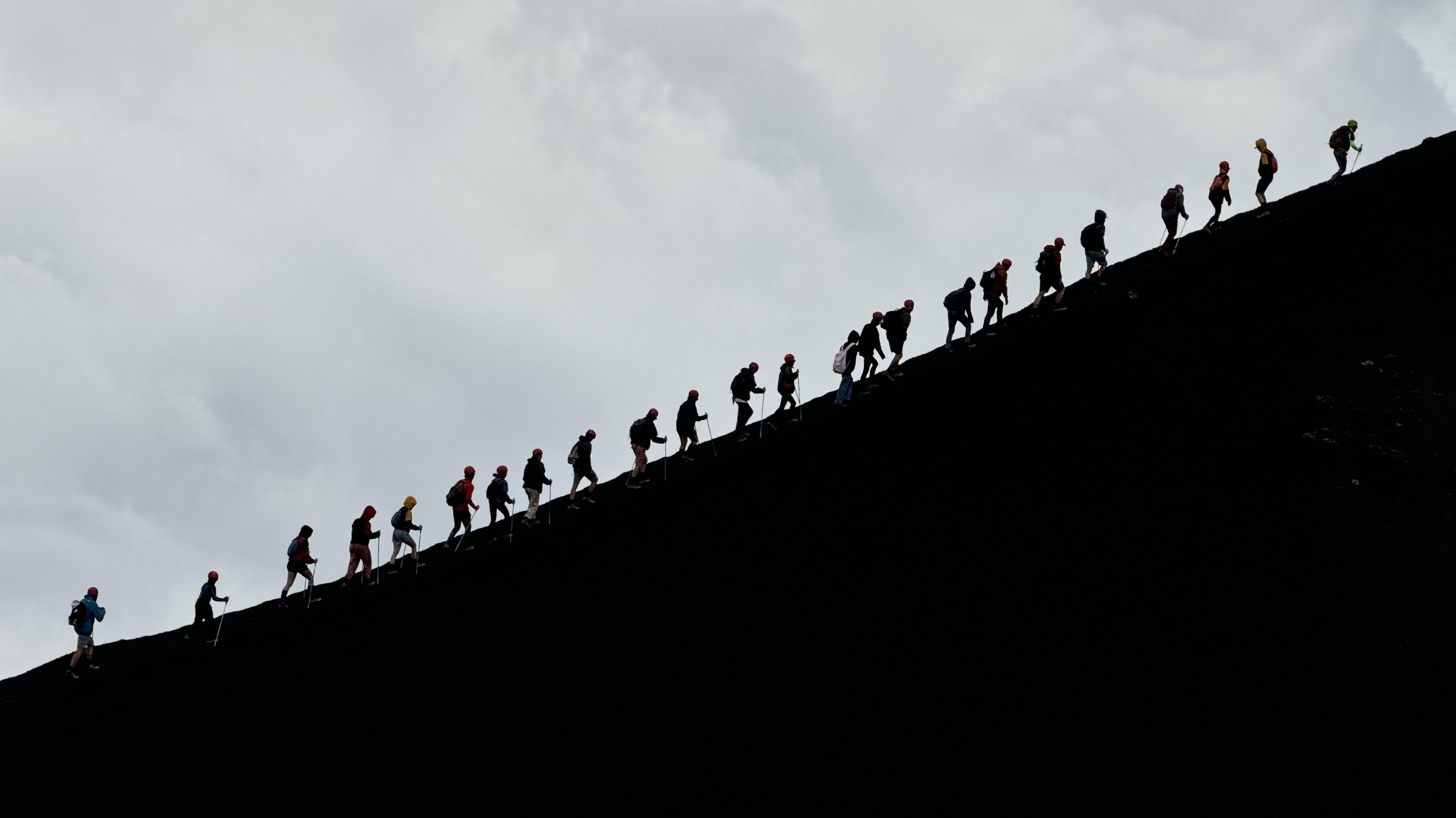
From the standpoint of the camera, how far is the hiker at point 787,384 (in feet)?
A: 104

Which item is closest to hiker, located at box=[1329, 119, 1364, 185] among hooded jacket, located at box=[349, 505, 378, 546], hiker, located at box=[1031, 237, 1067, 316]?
hiker, located at box=[1031, 237, 1067, 316]

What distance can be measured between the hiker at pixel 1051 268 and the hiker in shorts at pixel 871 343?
4610mm

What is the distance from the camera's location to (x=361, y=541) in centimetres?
2816

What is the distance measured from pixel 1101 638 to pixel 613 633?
887cm

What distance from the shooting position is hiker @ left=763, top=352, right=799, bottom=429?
104ft

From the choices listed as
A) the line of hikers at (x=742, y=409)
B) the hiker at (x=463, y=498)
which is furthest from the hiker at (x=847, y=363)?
the hiker at (x=463, y=498)

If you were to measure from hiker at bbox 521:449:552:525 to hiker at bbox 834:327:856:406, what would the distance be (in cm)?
708

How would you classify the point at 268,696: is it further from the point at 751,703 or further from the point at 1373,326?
the point at 1373,326

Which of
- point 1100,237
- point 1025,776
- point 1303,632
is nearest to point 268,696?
point 1025,776

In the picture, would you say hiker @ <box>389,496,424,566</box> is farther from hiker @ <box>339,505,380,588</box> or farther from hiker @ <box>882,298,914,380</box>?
hiker @ <box>882,298,914,380</box>

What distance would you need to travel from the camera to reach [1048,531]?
26.8 metres

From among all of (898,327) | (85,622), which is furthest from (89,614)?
(898,327)

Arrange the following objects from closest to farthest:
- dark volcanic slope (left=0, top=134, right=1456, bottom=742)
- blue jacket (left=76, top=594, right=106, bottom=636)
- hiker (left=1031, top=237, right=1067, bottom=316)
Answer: dark volcanic slope (left=0, top=134, right=1456, bottom=742), blue jacket (left=76, top=594, right=106, bottom=636), hiker (left=1031, top=237, right=1067, bottom=316)

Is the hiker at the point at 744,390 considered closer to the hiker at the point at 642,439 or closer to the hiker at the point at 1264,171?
the hiker at the point at 642,439
